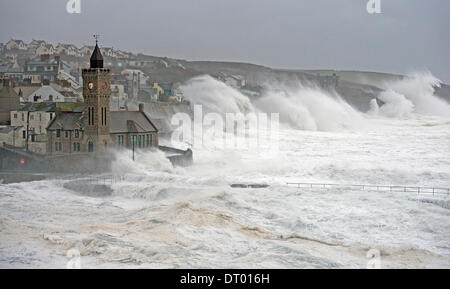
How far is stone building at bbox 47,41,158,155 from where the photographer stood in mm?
24125

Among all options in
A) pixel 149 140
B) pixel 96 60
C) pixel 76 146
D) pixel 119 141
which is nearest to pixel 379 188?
pixel 149 140

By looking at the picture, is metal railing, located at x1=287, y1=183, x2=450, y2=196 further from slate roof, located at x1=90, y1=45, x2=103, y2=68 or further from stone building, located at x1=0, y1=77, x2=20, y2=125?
stone building, located at x1=0, y1=77, x2=20, y2=125

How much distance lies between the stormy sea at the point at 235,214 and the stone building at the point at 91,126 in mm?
930

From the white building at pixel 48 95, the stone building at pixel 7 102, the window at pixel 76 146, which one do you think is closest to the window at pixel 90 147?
the window at pixel 76 146

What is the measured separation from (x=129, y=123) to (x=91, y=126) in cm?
195

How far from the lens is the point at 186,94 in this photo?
2084 inches

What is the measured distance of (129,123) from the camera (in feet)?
84.1

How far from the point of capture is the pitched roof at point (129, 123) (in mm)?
25144

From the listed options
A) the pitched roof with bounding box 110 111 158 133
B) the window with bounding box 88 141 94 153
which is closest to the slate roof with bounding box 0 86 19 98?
the pitched roof with bounding box 110 111 158 133

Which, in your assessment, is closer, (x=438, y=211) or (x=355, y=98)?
(x=438, y=211)

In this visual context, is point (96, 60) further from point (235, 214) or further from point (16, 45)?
point (16, 45)
